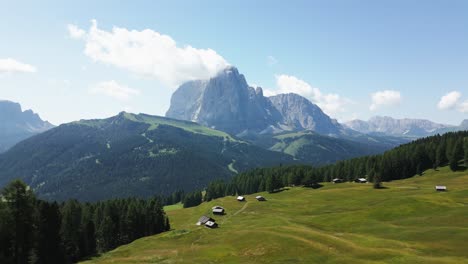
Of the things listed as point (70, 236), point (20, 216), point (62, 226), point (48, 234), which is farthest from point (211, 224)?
point (20, 216)

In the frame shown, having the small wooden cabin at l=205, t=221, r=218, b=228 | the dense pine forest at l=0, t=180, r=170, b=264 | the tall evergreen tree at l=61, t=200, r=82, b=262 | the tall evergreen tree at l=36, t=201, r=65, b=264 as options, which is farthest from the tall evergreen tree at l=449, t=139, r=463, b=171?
the tall evergreen tree at l=36, t=201, r=65, b=264

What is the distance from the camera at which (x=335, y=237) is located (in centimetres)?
7544

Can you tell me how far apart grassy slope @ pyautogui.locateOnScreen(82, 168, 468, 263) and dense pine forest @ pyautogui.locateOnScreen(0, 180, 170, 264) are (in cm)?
1159

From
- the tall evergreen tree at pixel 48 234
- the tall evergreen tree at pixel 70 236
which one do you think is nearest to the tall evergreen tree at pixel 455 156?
the tall evergreen tree at pixel 70 236

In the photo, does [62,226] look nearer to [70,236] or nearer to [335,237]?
[70,236]

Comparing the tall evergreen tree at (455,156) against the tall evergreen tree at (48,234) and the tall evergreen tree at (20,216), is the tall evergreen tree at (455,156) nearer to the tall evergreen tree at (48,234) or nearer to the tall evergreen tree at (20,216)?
the tall evergreen tree at (48,234)

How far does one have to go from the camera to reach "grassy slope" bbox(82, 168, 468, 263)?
61.4 metres

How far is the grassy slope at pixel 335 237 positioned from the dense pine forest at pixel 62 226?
11.6m

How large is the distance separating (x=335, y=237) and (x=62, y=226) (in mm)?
69213

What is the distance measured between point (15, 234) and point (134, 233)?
183ft

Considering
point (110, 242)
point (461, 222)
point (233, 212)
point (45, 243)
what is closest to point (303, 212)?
point (233, 212)

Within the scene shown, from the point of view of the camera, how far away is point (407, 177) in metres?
180

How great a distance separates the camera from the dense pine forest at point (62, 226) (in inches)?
2341

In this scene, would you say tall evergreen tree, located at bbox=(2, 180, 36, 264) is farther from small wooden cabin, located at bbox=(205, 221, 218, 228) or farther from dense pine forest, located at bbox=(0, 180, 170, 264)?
small wooden cabin, located at bbox=(205, 221, 218, 228)
